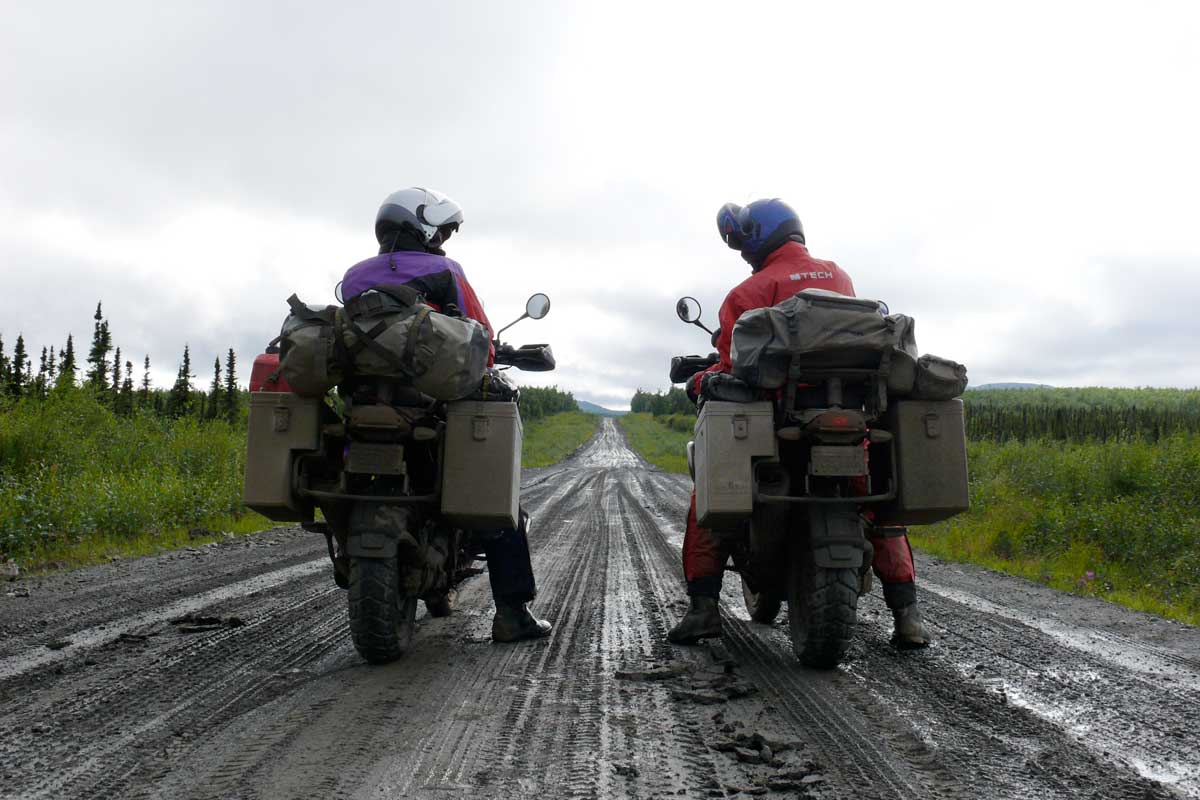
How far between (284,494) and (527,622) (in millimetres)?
1471

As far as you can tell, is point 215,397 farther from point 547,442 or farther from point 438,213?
point 438,213

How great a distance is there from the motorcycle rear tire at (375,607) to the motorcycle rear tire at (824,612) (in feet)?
6.09

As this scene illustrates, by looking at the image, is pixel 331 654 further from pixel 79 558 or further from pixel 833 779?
pixel 79 558

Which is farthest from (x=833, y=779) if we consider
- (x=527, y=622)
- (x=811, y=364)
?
(x=527, y=622)

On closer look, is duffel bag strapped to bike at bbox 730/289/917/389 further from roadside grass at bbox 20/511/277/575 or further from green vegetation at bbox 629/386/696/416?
green vegetation at bbox 629/386/696/416

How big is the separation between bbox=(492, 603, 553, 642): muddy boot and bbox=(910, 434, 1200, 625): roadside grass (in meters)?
4.50

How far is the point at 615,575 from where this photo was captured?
6.58 metres

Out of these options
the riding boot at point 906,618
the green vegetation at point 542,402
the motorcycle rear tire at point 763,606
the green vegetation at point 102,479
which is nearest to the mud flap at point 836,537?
the riding boot at point 906,618

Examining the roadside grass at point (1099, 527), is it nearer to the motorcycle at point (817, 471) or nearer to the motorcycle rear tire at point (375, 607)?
the motorcycle at point (817, 471)

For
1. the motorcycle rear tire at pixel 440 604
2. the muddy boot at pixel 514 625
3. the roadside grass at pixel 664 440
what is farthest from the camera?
the roadside grass at pixel 664 440

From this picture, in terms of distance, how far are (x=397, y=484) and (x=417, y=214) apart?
4.91ft

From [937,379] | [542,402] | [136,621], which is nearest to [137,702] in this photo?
[136,621]

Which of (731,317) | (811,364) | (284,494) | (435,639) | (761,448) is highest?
(731,317)

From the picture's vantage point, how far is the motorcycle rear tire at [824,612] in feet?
11.2
